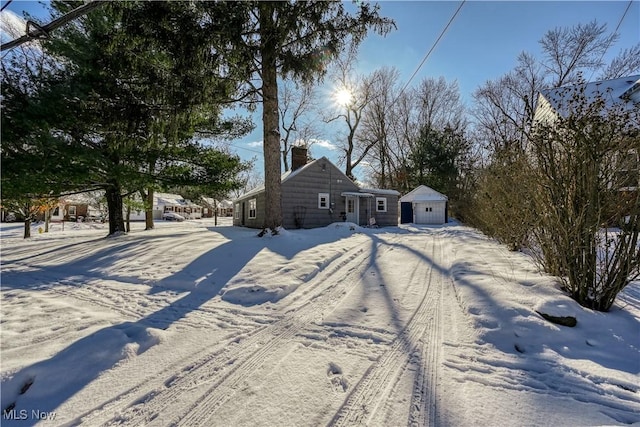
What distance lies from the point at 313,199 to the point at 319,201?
0.45 m

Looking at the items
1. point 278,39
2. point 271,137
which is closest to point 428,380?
point 271,137

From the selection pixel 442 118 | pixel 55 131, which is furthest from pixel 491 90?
pixel 55 131

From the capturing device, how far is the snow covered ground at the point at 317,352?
1923 mm

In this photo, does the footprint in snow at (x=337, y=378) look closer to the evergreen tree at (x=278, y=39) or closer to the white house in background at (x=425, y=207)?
the evergreen tree at (x=278, y=39)

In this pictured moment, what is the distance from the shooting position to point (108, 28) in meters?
9.08

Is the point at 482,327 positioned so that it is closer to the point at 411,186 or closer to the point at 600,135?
the point at 600,135

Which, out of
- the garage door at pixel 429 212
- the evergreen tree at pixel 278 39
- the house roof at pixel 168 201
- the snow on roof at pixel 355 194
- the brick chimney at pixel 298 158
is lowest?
the garage door at pixel 429 212

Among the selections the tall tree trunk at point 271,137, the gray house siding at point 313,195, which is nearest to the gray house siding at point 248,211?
the gray house siding at point 313,195

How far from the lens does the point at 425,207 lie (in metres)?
23.3

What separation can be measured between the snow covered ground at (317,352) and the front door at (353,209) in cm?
1253

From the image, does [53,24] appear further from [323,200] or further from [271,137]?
[323,200]

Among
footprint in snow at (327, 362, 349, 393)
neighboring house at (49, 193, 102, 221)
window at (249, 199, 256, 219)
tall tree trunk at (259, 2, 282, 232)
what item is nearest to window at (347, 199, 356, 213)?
window at (249, 199, 256, 219)

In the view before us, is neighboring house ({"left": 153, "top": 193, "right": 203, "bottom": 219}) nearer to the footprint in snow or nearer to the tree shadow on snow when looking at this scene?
the tree shadow on snow

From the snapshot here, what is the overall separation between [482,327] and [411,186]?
26.6 metres
